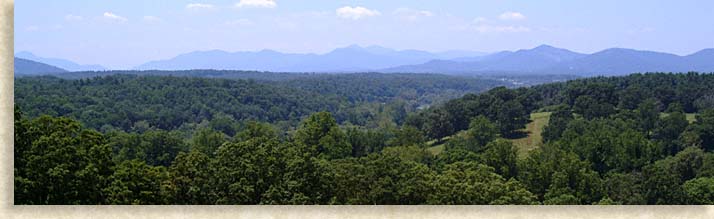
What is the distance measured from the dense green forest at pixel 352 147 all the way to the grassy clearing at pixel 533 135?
567 mm

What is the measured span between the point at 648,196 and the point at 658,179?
1.55 ft

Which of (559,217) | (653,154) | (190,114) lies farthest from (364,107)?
(559,217)

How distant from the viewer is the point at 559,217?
8.06 feet

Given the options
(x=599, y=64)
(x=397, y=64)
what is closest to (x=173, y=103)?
(x=599, y=64)

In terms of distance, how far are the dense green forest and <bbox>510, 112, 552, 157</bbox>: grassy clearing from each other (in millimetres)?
567

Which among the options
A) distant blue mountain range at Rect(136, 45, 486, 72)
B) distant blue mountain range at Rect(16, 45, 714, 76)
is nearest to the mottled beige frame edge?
distant blue mountain range at Rect(16, 45, 714, 76)

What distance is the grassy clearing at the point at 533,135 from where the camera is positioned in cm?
2759

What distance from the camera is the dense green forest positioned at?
19.9 ft

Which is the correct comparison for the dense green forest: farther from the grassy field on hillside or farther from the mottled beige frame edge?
the mottled beige frame edge

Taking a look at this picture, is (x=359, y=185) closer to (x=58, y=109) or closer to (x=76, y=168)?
(x=76, y=168)

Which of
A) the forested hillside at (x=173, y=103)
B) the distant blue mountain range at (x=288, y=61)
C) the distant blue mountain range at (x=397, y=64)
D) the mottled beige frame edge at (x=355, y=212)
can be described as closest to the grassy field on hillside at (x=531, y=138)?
the forested hillside at (x=173, y=103)

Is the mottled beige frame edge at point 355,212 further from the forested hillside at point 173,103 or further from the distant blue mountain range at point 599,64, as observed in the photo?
the distant blue mountain range at point 599,64

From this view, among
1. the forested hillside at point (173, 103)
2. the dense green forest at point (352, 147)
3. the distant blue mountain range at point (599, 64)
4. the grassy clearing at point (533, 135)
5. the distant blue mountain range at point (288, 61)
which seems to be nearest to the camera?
the dense green forest at point (352, 147)

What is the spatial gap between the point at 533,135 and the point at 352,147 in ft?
37.2
